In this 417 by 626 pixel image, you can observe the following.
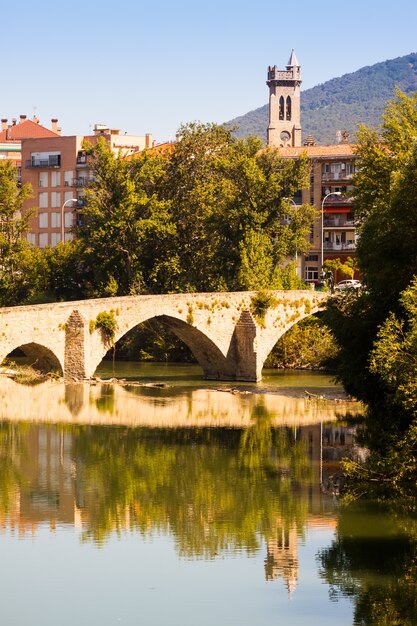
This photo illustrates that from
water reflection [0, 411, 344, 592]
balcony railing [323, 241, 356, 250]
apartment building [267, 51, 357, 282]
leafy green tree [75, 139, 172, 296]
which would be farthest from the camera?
balcony railing [323, 241, 356, 250]

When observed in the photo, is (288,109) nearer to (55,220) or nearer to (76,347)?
(55,220)

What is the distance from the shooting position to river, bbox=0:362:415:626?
26.9m

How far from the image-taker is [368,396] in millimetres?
39219

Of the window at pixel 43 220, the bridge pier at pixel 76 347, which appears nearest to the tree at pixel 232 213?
the bridge pier at pixel 76 347

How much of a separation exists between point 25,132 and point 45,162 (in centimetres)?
1640

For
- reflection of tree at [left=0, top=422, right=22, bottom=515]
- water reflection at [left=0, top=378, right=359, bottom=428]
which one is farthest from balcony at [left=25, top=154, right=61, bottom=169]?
reflection of tree at [left=0, top=422, right=22, bottom=515]

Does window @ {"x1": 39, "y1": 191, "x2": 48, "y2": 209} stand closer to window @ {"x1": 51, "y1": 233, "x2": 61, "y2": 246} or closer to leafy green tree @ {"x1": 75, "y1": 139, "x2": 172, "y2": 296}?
window @ {"x1": 51, "y1": 233, "x2": 61, "y2": 246}

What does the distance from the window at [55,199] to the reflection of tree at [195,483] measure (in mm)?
67249

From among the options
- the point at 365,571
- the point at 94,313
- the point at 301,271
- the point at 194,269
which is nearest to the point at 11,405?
the point at 94,313

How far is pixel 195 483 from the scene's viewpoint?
122ft

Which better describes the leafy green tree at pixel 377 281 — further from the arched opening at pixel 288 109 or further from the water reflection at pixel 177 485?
the arched opening at pixel 288 109

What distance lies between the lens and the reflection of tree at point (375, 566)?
26.6 m

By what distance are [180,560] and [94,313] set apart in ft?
87.6

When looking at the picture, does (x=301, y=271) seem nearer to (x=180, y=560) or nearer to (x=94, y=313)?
(x=94, y=313)
